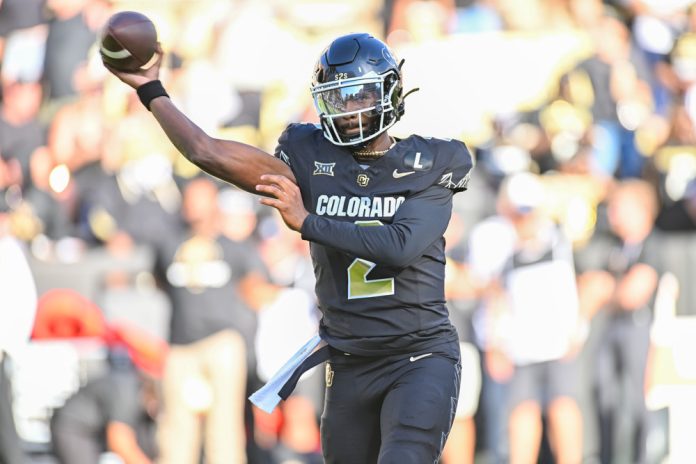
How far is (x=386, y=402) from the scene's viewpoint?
12.1 feet

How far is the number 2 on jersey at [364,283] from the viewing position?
3.75 metres

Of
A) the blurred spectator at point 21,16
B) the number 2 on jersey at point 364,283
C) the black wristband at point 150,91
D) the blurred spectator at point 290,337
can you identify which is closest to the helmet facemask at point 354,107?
the number 2 on jersey at point 364,283

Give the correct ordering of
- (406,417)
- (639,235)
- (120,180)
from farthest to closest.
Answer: (120,180)
(639,235)
(406,417)

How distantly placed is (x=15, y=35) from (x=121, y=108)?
1.00 metres

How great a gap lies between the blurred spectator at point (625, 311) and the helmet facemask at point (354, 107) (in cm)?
328

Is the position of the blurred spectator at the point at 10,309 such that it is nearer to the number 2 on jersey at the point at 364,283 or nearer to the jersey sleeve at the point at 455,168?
the number 2 on jersey at the point at 364,283

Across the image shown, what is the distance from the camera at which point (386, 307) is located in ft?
12.3

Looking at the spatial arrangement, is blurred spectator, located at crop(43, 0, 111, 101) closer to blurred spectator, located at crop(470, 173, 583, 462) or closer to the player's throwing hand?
blurred spectator, located at crop(470, 173, 583, 462)

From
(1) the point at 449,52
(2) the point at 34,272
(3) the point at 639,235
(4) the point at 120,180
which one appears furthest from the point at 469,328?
(2) the point at 34,272

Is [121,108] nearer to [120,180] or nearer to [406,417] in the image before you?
[120,180]

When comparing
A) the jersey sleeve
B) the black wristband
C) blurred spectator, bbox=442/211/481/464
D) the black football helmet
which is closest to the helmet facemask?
the black football helmet

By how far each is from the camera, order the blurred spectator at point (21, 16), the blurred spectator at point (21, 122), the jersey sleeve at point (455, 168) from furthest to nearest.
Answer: the blurred spectator at point (21, 16)
the blurred spectator at point (21, 122)
the jersey sleeve at point (455, 168)

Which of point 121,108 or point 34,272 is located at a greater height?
point 121,108

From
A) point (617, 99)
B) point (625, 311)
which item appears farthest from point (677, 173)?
point (625, 311)
